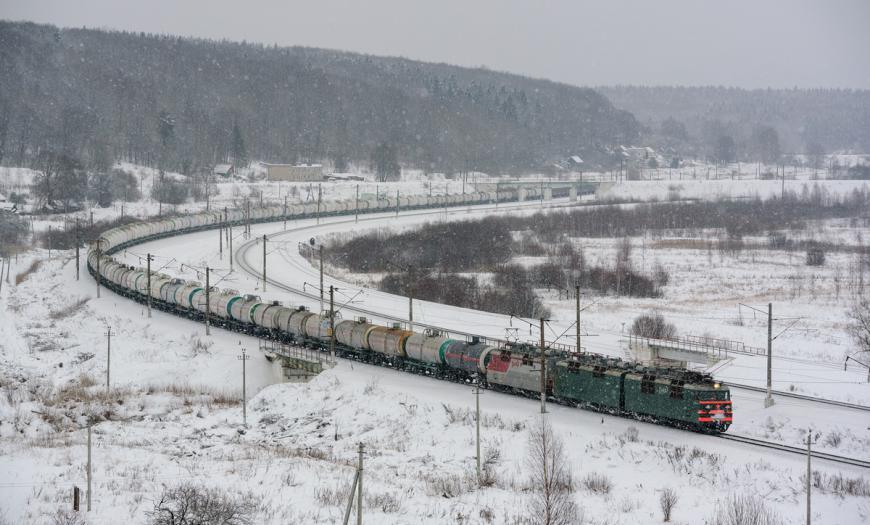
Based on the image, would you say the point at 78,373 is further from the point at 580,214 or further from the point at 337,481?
the point at 580,214

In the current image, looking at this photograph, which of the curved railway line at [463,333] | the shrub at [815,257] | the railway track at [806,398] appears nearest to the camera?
the curved railway line at [463,333]

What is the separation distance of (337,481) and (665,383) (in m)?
14.7

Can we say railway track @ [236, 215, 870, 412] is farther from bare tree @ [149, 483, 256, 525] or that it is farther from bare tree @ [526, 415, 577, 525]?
bare tree @ [149, 483, 256, 525]

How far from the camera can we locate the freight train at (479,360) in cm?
3781

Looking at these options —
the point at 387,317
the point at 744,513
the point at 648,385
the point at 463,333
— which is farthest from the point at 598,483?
the point at 387,317

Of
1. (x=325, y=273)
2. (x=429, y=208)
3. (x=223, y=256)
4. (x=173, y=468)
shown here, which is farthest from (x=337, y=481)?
(x=429, y=208)

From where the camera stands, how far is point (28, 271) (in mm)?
96875

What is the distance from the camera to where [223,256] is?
104 m

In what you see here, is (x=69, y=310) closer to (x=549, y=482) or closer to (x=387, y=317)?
(x=387, y=317)

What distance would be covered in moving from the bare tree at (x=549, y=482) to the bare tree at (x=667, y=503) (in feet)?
9.99

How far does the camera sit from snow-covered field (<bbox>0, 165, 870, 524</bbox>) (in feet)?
103

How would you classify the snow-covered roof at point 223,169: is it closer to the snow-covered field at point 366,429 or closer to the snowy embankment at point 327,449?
the snow-covered field at point 366,429

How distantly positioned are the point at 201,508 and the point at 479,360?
797 inches

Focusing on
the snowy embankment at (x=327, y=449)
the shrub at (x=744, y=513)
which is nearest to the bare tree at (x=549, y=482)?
the snowy embankment at (x=327, y=449)
